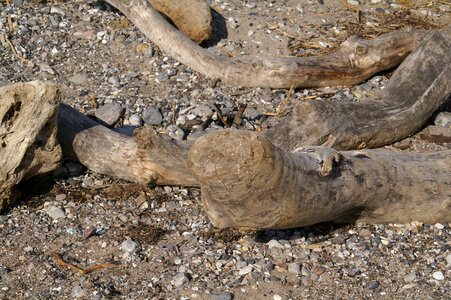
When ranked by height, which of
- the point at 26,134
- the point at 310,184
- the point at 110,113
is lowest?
the point at 110,113

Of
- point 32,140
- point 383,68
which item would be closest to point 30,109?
point 32,140

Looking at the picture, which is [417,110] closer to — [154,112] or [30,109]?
[154,112]

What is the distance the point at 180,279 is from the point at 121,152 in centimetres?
120

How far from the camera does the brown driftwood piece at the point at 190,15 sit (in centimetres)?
804

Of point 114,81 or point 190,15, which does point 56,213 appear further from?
point 190,15

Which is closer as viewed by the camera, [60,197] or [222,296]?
[222,296]

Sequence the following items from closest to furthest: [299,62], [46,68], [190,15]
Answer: [299,62] < [46,68] < [190,15]

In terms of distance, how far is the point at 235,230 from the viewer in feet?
18.6

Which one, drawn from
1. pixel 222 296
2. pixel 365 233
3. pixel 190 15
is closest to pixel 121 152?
pixel 222 296

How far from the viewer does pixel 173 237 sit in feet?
18.6

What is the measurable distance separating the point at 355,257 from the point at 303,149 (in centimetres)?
78

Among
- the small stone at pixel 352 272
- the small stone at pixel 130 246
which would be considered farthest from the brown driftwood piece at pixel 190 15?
the small stone at pixel 352 272

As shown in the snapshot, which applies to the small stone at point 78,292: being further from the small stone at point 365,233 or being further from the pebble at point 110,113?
the pebble at point 110,113

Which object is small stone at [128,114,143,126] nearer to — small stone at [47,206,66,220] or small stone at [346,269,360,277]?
small stone at [47,206,66,220]
